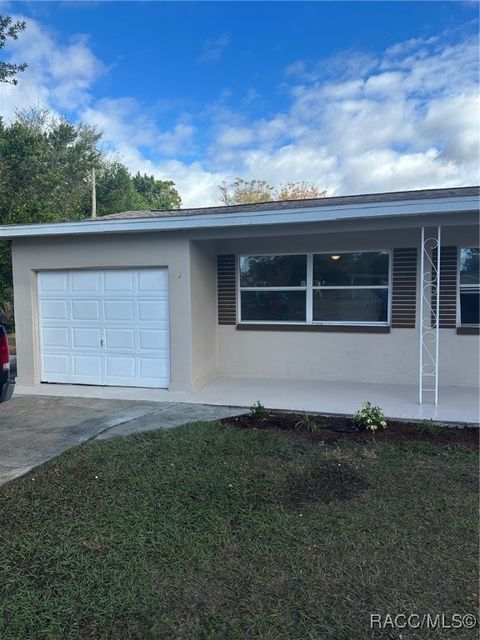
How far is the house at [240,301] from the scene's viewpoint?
7.30 metres

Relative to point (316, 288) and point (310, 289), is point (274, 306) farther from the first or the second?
point (316, 288)

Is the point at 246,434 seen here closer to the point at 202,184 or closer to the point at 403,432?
the point at 403,432

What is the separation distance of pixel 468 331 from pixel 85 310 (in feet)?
22.3

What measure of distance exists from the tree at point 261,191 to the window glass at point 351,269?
25.0m

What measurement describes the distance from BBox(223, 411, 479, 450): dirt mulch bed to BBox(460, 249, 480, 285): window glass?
10.4 feet

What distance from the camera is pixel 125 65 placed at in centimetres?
1379

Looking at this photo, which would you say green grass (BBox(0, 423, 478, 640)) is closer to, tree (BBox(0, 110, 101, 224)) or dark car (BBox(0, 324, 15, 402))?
dark car (BBox(0, 324, 15, 402))

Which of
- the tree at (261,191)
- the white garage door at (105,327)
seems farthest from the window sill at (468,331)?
the tree at (261,191)

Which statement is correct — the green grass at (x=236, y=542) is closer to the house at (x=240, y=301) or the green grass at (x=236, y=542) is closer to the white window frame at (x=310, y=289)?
the house at (x=240, y=301)

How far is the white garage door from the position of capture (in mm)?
7504

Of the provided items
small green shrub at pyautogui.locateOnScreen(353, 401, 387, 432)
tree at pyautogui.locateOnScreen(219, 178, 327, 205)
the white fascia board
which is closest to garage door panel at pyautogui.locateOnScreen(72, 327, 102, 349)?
the white fascia board

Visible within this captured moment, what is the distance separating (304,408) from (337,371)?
2123mm

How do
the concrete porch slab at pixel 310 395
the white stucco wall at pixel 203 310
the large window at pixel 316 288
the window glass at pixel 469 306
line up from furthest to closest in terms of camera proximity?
the large window at pixel 316 288 < the window glass at pixel 469 306 < the white stucco wall at pixel 203 310 < the concrete porch slab at pixel 310 395

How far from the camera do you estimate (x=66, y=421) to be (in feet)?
19.0
